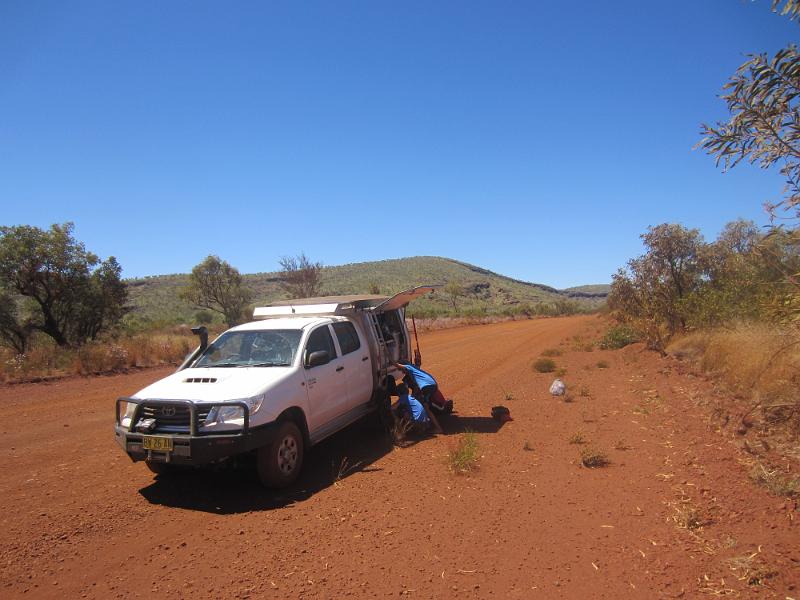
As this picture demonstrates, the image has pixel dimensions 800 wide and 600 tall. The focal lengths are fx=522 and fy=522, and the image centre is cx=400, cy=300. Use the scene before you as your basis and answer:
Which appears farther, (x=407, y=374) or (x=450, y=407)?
(x=450, y=407)

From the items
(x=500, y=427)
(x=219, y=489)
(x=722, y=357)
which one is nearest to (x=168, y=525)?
(x=219, y=489)

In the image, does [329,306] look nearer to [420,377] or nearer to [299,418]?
[420,377]

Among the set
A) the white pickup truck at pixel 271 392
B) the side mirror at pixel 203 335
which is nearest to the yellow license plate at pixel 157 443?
the white pickup truck at pixel 271 392

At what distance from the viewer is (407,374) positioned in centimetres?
832

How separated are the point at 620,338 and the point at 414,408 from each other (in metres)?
11.2

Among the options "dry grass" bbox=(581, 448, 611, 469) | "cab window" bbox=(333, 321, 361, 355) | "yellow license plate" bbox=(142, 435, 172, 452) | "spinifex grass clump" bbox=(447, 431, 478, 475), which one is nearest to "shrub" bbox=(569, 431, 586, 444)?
"dry grass" bbox=(581, 448, 611, 469)

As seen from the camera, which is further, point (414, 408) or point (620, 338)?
point (620, 338)

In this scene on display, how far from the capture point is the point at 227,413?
17.6 ft

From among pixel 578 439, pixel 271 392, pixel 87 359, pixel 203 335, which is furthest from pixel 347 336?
pixel 87 359

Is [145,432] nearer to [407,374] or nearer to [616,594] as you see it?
[407,374]

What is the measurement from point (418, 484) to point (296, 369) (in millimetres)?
1943

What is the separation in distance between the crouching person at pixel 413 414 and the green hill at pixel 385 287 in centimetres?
3047

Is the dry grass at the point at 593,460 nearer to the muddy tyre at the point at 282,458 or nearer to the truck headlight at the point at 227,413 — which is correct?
the muddy tyre at the point at 282,458

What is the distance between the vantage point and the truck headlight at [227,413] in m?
5.32
